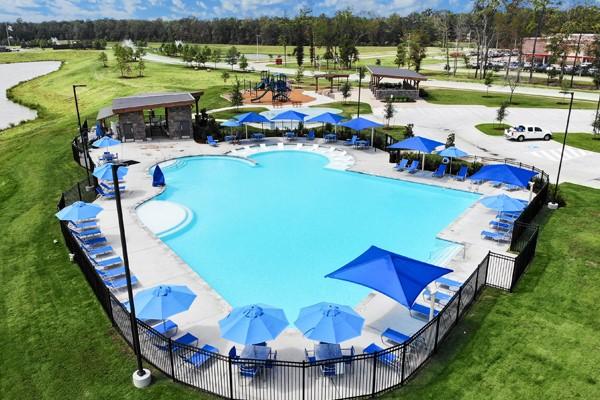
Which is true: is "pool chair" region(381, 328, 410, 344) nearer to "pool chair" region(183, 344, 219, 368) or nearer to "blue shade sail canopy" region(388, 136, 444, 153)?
"pool chair" region(183, 344, 219, 368)

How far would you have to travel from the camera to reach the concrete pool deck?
48.0 feet

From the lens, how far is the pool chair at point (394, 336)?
14.0 metres

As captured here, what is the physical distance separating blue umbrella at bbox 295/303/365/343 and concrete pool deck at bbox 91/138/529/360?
4.58 ft

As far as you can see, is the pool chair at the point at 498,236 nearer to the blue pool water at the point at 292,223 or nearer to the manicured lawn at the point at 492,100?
the blue pool water at the point at 292,223

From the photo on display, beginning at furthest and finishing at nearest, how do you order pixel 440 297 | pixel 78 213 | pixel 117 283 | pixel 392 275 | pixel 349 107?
pixel 349 107, pixel 78 213, pixel 117 283, pixel 440 297, pixel 392 275

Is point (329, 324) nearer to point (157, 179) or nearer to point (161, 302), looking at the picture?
point (161, 302)

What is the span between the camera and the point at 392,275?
47.5 ft

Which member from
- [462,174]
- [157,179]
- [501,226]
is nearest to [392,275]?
[501,226]

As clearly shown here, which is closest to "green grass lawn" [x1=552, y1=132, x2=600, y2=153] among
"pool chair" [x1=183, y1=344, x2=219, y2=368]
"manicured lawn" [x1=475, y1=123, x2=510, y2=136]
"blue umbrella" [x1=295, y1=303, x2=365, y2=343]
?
"manicured lawn" [x1=475, y1=123, x2=510, y2=136]

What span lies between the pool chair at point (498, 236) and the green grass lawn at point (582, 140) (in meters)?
22.2

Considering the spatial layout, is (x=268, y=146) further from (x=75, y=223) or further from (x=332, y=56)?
(x=332, y=56)

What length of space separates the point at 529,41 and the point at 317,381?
132 m

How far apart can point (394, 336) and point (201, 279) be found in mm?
8089

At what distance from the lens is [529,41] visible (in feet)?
392
